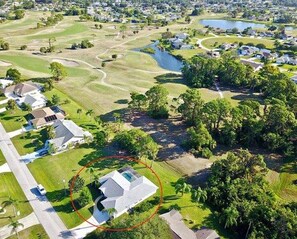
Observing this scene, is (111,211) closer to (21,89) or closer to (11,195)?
(11,195)

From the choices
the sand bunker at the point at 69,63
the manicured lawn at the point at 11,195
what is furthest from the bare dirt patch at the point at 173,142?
the sand bunker at the point at 69,63

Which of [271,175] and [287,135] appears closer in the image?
[271,175]

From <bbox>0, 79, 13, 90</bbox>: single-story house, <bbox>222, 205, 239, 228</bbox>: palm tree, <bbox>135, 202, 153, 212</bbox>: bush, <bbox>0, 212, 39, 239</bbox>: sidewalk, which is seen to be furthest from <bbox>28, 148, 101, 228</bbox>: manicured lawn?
<bbox>0, 79, 13, 90</bbox>: single-story house

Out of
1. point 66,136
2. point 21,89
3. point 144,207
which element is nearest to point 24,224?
point 144,207

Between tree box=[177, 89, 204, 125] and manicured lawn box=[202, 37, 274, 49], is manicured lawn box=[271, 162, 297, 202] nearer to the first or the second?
tree box=[177, 89, 204, 125]

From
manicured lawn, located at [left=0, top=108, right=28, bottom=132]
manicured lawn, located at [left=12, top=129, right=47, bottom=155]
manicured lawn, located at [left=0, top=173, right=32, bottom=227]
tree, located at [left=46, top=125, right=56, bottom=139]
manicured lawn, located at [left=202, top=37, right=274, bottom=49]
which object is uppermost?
manicured lawn, located at [left=202, top=37, right=274, bottom=49]

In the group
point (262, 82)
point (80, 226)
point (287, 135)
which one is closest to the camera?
point (80, 226)

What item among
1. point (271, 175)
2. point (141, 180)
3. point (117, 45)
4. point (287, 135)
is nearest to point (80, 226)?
point (141, 180)

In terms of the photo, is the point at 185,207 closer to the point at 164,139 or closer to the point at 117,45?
the point at 164,139
